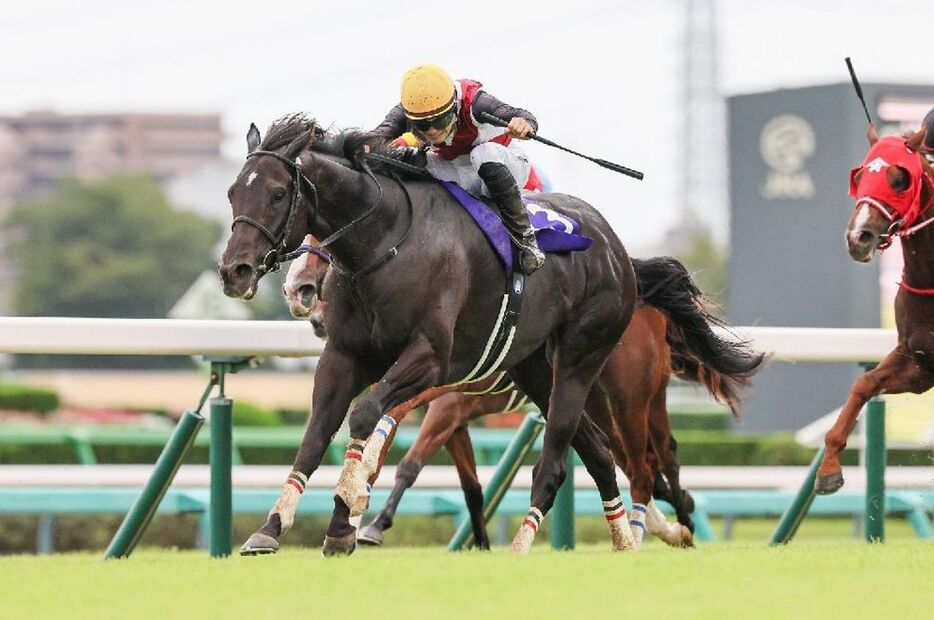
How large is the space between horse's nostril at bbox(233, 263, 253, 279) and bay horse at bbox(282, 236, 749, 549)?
1783mm

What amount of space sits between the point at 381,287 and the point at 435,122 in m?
0.62

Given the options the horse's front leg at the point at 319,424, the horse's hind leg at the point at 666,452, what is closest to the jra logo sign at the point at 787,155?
the horse's hind leg at the point at 666,452

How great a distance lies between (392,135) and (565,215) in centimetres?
73

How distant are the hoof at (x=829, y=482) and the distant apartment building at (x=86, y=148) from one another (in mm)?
83498

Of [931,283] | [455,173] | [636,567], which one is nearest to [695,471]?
[931,283]

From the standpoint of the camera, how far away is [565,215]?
615cm

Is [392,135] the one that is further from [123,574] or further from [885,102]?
[885,102]

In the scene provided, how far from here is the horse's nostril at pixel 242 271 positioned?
4973mm

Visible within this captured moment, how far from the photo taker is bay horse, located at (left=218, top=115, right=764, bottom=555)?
5.12 metres

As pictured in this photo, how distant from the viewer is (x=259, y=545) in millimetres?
5020

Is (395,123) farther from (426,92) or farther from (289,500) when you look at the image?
(289,500)

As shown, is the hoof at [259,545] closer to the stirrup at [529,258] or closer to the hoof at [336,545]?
the hoof at [336,545]

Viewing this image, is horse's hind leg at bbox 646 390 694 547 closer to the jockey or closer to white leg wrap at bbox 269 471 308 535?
the jockey

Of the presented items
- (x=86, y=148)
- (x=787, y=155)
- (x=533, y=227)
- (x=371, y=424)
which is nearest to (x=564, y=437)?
(x=533, y=227)
